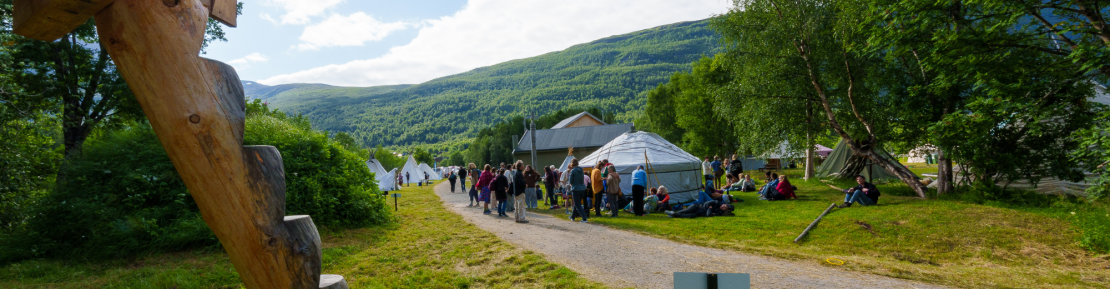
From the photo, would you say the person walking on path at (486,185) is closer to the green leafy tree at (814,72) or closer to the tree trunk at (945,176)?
the green leafy tree at (814,72)

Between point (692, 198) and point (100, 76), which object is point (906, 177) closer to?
point (692, 198)

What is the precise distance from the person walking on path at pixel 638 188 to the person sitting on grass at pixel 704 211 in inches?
29.4

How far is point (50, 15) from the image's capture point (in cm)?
152

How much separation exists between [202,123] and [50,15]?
0.64 meters

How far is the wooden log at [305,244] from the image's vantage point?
1.54 metres

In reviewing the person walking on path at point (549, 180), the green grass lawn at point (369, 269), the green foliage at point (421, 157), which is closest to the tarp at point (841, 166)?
the person walking on path at point (549, 180)

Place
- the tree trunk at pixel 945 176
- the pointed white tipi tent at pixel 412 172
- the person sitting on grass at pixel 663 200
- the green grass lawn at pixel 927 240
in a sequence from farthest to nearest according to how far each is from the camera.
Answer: the pointed white tipi tent at pixel 412 172 < the tree trunk at pixel 945 176 < the person sitting on grass at pixel 663 200 < the green grass lawn at pixel 927 240

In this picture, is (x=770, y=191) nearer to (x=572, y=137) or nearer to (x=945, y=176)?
(x=945, y=176)

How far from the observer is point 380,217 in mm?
12148

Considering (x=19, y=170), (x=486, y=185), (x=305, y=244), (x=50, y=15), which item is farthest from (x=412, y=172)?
(x=305, y=244)

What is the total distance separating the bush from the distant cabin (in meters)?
33.8

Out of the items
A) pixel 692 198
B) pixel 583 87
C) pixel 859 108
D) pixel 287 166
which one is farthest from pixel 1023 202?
pixel 583 87

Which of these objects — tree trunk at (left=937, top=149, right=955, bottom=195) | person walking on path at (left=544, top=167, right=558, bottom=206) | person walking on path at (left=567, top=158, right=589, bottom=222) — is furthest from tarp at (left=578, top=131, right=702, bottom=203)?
tree trunk at (left=937, top=149, right=955, bottom=195)

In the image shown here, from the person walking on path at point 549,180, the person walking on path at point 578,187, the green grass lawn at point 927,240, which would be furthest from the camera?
the person walking on path at point 549,180
